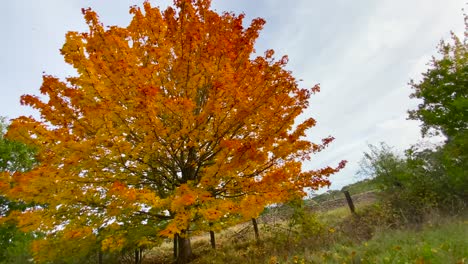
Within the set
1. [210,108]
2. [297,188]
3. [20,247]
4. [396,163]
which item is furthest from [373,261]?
[20,247]

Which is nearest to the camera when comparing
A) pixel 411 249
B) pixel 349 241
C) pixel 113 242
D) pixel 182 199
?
pixel 182 199

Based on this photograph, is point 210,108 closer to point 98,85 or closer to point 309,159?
point 98,85

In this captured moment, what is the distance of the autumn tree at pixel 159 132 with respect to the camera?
5.80 metres

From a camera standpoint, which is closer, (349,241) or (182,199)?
(182,199)

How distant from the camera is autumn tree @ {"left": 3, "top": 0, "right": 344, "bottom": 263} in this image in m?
5.80

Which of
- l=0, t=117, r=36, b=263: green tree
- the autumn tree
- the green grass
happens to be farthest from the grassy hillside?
l=0, t=117, r=36, b=263: green tree

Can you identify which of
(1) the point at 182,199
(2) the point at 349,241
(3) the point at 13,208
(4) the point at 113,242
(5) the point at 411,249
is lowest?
(5) the point at 411,249

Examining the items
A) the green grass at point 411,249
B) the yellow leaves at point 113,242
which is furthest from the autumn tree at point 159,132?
the green grass at point 411,249

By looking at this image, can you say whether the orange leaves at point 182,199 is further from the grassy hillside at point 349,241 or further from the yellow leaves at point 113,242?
the grassy hillside at point 349,241

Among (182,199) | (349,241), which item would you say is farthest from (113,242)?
(349,241)

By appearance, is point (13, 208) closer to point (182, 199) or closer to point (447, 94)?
point (182, 199)

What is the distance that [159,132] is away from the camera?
6.12m

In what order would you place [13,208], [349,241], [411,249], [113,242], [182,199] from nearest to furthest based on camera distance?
1. [182,199]
2. [411,249]
3. [113,242]
4. [349,241]
5. [13,208]

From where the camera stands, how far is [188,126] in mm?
6402
